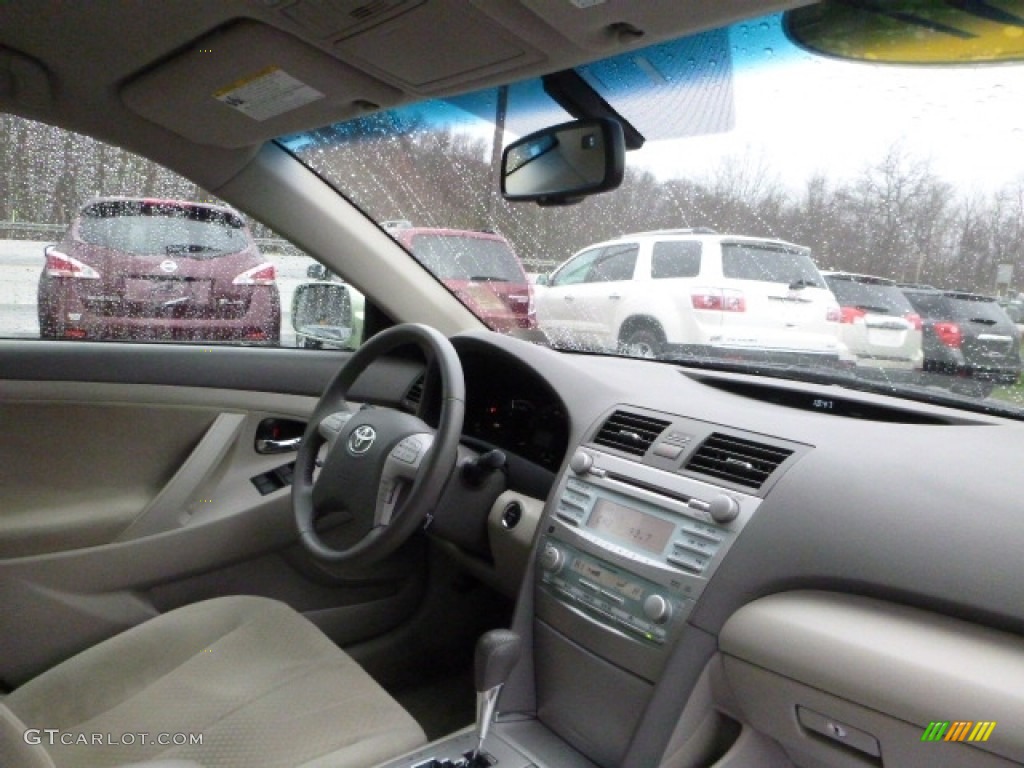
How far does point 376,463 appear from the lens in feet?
6.59

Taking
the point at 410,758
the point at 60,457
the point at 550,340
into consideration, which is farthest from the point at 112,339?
the point at 410,758

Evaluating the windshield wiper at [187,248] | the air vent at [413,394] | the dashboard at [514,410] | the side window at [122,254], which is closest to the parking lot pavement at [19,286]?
the side window at [122,254]

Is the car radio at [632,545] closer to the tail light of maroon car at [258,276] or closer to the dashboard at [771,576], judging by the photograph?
the dashboard at [771,576]

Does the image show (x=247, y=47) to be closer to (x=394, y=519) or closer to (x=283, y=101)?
(x=283, y=101)

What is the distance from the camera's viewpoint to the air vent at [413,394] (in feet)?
8.77

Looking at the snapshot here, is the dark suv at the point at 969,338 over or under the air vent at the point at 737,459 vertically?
over

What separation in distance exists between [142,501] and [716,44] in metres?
2.19

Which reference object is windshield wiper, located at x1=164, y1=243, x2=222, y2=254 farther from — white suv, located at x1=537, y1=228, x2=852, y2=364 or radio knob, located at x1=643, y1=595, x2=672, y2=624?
radio knob, located at x1=643, y1=595, x2=672, y2=624

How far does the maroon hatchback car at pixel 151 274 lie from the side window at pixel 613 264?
1185 mm

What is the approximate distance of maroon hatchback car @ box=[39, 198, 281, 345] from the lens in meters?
2.64

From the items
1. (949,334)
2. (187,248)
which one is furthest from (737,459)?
(187,248)

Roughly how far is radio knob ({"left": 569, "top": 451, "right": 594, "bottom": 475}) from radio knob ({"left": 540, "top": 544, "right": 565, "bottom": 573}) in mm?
196

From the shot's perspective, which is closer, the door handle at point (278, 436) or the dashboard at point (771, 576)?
the dashboard at point (771, 576)

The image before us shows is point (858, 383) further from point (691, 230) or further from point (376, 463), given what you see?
point (376, 463)
